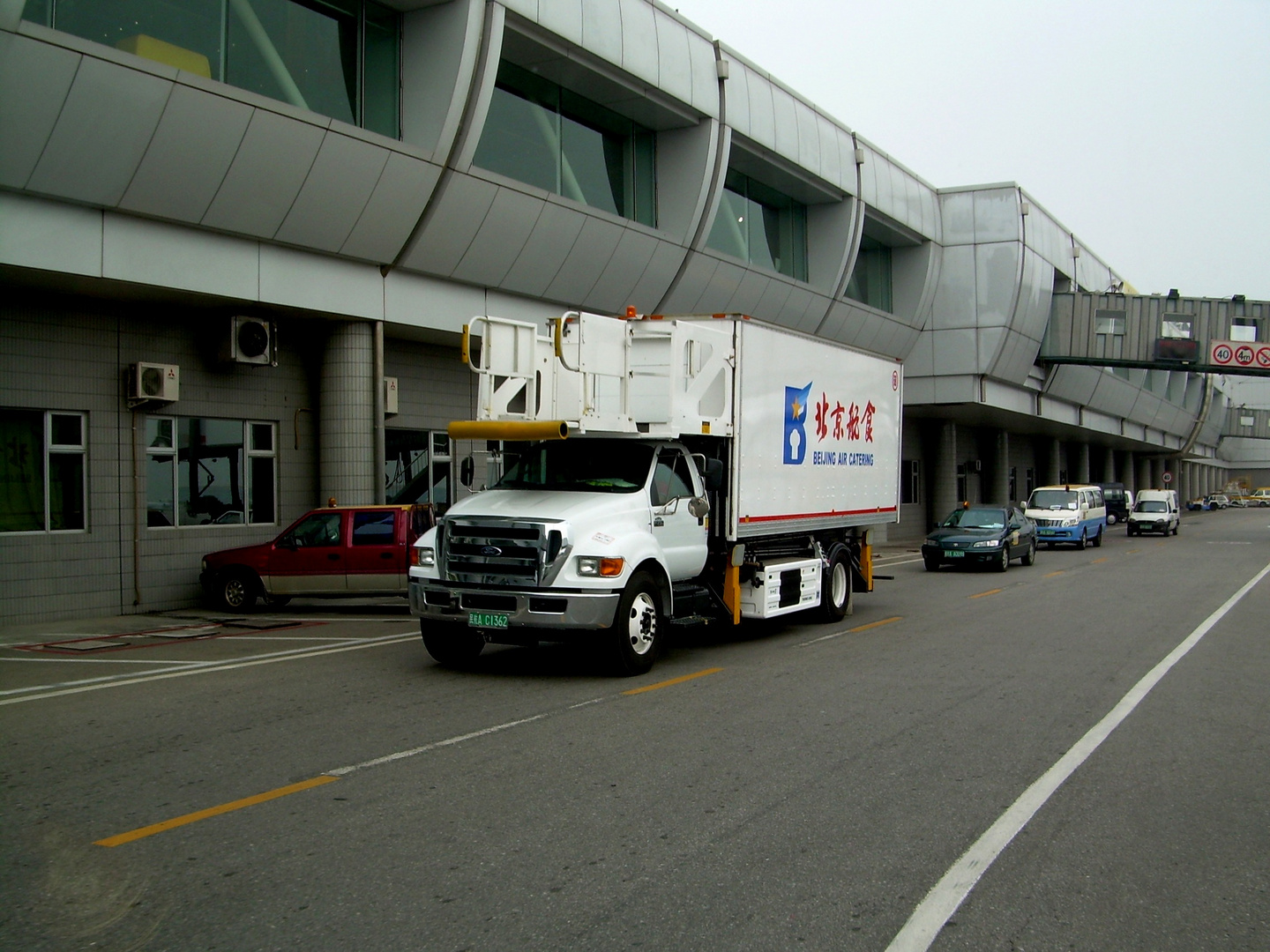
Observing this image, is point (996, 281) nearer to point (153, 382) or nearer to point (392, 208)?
point (392, 208)

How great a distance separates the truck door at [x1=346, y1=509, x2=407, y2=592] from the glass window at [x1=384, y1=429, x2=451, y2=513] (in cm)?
386

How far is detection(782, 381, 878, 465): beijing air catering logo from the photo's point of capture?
13.5 meters

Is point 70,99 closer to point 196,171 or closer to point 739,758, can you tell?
point 196,171

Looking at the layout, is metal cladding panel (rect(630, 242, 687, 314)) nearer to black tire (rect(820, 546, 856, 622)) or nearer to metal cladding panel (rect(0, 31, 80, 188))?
black tire (rect(820, 546, 856, 622))

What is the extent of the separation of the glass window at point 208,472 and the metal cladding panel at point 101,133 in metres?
4.06

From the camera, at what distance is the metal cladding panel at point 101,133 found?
13.4 meters

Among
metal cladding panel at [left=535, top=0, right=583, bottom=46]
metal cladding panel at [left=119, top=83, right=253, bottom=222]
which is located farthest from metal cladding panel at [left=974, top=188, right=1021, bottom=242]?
metal cladding panel at [left=119, top=83, right=253, bottom=222]

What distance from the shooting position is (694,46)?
23.2 metres

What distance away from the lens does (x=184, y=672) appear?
427 inches

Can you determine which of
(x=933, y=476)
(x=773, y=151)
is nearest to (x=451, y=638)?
(x=773, y=151)

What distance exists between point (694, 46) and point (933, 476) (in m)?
27.3

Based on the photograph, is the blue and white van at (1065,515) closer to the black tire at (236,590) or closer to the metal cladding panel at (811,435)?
the metal cladding panel at (811,435)

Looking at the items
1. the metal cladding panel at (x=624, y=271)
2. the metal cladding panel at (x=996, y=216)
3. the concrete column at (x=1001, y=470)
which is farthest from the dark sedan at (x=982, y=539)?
the concrete column at (x=1001, y=470)

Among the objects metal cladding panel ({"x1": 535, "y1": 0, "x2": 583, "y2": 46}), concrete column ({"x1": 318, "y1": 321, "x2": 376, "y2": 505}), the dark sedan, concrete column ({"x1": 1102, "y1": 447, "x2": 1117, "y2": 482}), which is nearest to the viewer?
metal cladding panel ({"x1": 535, "y1": 0, "x2": 583, "y2": 46})
